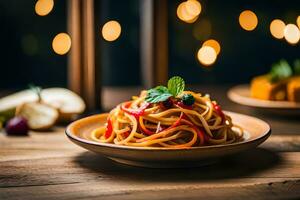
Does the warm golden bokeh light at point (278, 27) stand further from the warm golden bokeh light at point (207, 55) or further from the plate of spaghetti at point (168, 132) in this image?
the plate of spaghetti at point (168, 132)

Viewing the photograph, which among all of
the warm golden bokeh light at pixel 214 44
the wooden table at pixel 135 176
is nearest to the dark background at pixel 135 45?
the warm golden bokeh light at pixel 214 44

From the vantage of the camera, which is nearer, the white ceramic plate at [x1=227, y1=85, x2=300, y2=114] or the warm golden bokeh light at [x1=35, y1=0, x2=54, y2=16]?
the white ceramic plate at [x1=227, y1=85, x2=300, y2=114]

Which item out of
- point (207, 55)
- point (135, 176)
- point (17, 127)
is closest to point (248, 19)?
point (207, 55)

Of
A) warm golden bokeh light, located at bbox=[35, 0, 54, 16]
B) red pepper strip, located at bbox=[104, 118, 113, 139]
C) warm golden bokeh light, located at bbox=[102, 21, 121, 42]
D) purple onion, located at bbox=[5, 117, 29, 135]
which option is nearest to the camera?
red pepper strip, located at bbox=[104, 118, 113, 139]

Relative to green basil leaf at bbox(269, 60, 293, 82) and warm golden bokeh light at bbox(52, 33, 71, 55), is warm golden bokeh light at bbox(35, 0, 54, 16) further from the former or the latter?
green basil leaf at bbox(269, 60, 293, 82)

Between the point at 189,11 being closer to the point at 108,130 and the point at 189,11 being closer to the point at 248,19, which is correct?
the point at 248,19

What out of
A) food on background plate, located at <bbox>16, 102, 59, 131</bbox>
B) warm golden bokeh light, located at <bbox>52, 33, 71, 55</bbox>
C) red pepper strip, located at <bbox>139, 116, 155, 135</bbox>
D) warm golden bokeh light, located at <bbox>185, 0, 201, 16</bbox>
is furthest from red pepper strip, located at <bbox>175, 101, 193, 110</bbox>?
warm golden bokeh light, located at <bbox>185, 0, 201, 16</bbox>
